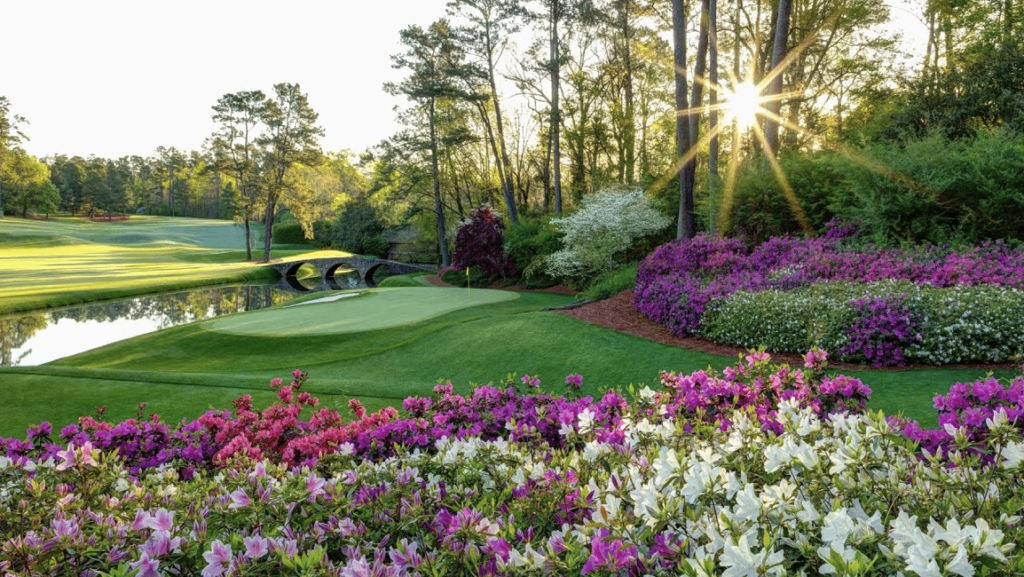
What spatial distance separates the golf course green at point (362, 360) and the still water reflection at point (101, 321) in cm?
165

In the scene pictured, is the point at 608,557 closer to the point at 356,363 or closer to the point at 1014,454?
the point at 1014,454

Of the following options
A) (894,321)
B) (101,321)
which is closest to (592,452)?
(894,321)

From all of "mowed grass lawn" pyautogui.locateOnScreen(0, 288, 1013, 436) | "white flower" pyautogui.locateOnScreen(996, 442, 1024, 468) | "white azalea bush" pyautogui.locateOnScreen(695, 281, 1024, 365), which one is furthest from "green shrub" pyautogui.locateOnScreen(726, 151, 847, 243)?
"white flower" pyautogui.locateOnScreen(996, 442, 1024, 468)

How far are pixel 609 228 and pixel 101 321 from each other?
16.2m

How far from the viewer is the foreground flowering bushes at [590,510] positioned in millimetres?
1239

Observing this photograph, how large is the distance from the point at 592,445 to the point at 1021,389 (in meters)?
2.23

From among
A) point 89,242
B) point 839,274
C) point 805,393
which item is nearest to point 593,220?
point 839,274

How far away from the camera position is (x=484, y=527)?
→ 147cm

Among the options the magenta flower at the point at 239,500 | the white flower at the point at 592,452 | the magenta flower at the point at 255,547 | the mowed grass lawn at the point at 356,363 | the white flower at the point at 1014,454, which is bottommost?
the mowed grass lawn at the point at 356,363

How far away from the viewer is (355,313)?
1352cm

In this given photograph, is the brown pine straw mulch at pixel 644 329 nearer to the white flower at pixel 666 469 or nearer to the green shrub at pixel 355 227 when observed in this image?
the white flower at pixel 666 469

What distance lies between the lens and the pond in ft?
44.3

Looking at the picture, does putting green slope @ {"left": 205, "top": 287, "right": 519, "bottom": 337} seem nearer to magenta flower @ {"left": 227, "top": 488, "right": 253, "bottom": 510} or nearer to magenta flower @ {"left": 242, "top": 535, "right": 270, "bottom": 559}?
magenta flower @ {"left": 227, "top": 488, "right": 253, "bottom": 510}

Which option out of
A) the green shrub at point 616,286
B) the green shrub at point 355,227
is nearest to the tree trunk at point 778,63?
the green shrub at point 616,286
